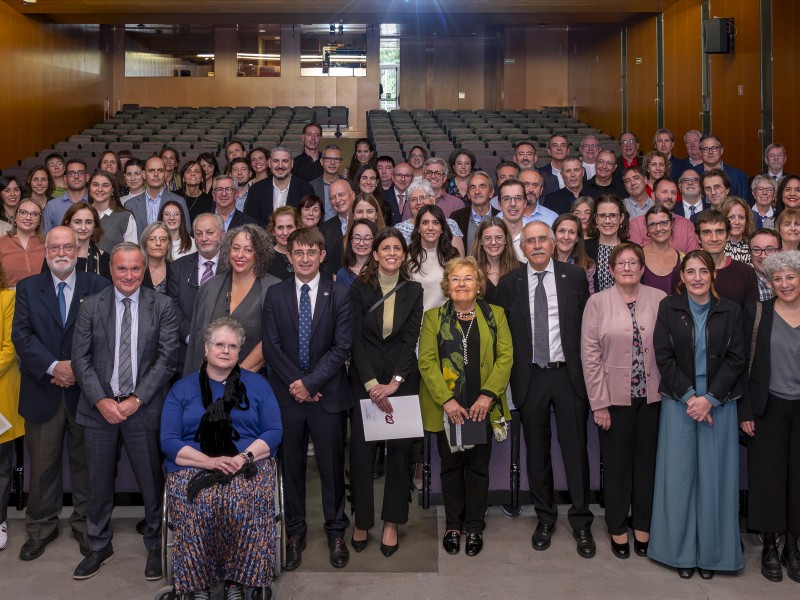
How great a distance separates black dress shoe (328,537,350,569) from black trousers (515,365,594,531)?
925 millimetres

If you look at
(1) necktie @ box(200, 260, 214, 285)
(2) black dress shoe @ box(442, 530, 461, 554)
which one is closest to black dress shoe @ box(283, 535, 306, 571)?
(2) black dress shoe @ box(442, 530, 461, 554)

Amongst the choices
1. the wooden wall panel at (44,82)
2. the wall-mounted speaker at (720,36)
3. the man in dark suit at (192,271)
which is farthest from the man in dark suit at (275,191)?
the wooden wall panel at (44,82)

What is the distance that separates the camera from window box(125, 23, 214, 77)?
691 inches

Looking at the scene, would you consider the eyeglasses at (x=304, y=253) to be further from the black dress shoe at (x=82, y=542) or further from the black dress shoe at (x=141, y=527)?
the black dress shoe at (x=82, y=542)

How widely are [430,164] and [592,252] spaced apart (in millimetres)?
1770

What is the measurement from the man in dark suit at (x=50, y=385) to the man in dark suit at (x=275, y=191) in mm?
2223

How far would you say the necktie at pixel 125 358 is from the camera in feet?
11.8

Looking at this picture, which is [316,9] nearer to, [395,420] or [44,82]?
[44,82]

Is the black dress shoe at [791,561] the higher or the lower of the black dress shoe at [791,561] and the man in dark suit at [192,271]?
the lower

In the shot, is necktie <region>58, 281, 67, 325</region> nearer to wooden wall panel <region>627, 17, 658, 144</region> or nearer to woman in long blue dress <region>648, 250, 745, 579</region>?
woman in long blue dress <region>648, 250, 745, 579</region>

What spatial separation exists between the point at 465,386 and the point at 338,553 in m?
0.94

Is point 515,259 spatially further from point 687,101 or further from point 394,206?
point 687,101

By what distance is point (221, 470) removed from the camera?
3.24 m

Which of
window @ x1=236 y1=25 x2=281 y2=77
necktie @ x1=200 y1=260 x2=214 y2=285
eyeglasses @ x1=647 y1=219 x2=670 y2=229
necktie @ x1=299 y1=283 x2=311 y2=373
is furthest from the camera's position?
window @ x1=236 y1=25 x2=281 y2=77
